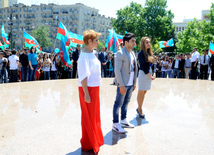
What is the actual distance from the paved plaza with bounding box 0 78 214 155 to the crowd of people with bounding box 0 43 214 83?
450 centimetres

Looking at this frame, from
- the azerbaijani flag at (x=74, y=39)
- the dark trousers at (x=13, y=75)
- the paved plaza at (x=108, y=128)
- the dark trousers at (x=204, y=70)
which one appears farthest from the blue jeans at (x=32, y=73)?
the dark trousers at (x=204, y=70)

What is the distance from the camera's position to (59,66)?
45.4ft

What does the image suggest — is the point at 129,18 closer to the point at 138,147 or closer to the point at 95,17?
the point at 95,17

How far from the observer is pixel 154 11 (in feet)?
181

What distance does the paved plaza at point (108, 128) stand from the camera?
354 centimetres

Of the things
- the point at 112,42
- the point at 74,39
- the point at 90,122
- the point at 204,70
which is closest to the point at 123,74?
the point at 90,122

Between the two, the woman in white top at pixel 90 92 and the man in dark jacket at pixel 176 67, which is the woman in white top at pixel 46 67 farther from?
the woman in white top at pixel 90 92

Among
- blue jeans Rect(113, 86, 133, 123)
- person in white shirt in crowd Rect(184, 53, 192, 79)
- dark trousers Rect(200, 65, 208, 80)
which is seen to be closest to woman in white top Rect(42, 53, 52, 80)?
person in white shirt in crowd Rect(184, 53, 192, 79)

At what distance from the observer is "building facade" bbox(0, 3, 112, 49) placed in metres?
87.4

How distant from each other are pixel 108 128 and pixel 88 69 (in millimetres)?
1822

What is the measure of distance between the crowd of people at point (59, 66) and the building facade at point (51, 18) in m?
75.5

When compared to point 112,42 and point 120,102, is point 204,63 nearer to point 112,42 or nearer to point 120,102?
point 112,42

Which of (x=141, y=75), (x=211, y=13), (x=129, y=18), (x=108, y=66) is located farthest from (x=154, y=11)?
(x=141, y=75)

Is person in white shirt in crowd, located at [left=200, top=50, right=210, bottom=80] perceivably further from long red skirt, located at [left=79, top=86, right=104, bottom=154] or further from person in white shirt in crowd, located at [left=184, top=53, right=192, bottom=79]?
long red skirt, located at [left=79, top=86, right=104, bottom=154]
